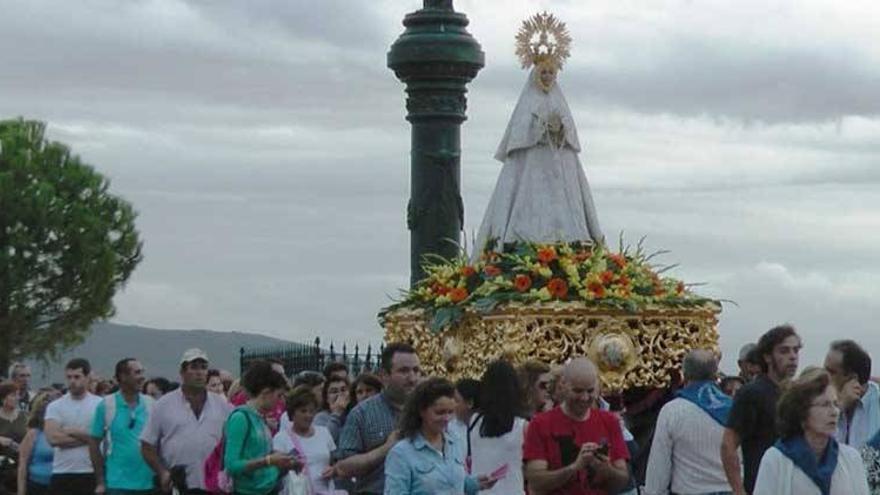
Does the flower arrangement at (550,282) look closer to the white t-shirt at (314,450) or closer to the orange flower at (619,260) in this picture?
the orange flower at (619,260)

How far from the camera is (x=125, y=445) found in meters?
18.5

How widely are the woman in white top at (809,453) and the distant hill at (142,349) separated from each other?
4862 centimetres

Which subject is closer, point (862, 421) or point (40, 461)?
point (862, 421)

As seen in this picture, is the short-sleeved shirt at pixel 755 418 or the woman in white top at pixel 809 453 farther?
the short-sleeved shirt at pixel 755 418

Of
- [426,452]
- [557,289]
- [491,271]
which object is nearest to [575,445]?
[426,452]

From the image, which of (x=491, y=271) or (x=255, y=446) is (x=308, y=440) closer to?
(x=255, y=446)

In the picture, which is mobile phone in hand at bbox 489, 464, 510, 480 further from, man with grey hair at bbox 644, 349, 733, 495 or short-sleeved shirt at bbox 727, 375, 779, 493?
short-sleeved shirt at bbox 727, 375, 779, 493

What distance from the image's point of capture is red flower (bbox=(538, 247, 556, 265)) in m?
19.7

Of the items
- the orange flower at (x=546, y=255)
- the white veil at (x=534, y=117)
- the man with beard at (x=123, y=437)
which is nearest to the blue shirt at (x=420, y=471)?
the man with beard at (x=123, y=437)

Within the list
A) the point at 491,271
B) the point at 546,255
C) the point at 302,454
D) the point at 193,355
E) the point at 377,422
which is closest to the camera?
the point at 377,422

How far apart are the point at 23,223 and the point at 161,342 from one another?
55.3ft

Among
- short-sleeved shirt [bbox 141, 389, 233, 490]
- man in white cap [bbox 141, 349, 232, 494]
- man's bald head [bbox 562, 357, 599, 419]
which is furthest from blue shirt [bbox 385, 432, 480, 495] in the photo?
man in white cap [bbox 141, 349, 232, 494]

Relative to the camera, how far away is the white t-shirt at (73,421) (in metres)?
20.2

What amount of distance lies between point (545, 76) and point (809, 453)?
9386mm
